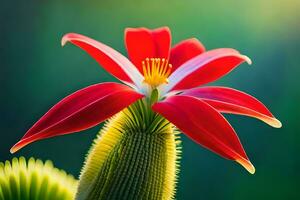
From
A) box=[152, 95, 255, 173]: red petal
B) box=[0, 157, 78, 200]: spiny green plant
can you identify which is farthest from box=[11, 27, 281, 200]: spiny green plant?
box=[0, 157, 78, 200]: spiny green plant

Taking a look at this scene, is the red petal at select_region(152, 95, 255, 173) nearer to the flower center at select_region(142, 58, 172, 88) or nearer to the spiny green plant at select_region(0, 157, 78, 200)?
the flower center at select_region(142, 58, 172, 88)

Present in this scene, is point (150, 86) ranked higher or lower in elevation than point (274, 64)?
lower

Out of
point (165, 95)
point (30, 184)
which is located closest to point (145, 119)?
point (165, 95)

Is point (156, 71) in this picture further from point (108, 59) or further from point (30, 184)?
point (30, 184)

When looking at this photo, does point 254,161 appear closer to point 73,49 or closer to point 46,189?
point 73,49

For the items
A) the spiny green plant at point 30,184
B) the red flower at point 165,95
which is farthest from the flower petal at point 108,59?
the spiny green plant at point 30,184

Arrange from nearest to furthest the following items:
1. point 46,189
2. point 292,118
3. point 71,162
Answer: point 46,189, point 71,162, point 292,118

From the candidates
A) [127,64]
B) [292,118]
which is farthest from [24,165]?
[292,118]
